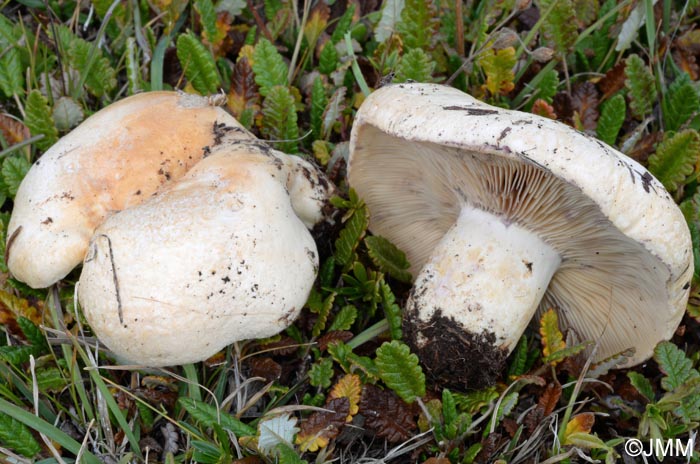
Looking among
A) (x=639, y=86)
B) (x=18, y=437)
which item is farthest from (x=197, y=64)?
(x=639, y=86)

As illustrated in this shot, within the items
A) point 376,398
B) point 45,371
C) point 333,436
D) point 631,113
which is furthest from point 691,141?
point 45,371

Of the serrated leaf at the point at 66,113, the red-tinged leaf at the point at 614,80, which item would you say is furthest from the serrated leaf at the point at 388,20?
the serrated leaf at the point at 66,113

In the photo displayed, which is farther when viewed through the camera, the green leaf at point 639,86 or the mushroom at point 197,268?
the green leaf at point 639,86

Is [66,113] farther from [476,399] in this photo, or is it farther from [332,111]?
[476,399]

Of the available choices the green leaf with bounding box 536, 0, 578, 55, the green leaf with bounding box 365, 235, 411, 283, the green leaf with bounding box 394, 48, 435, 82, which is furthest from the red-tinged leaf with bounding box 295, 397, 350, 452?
the green leaf with bounding box 536, 0, 578, 55

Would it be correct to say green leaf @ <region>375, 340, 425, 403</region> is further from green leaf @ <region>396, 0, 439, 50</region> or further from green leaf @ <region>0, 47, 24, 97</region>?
green leaf @ <region>0, 47, 24, 97</region>

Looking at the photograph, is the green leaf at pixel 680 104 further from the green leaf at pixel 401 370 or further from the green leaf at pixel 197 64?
the green leaf at pixel 197 64
